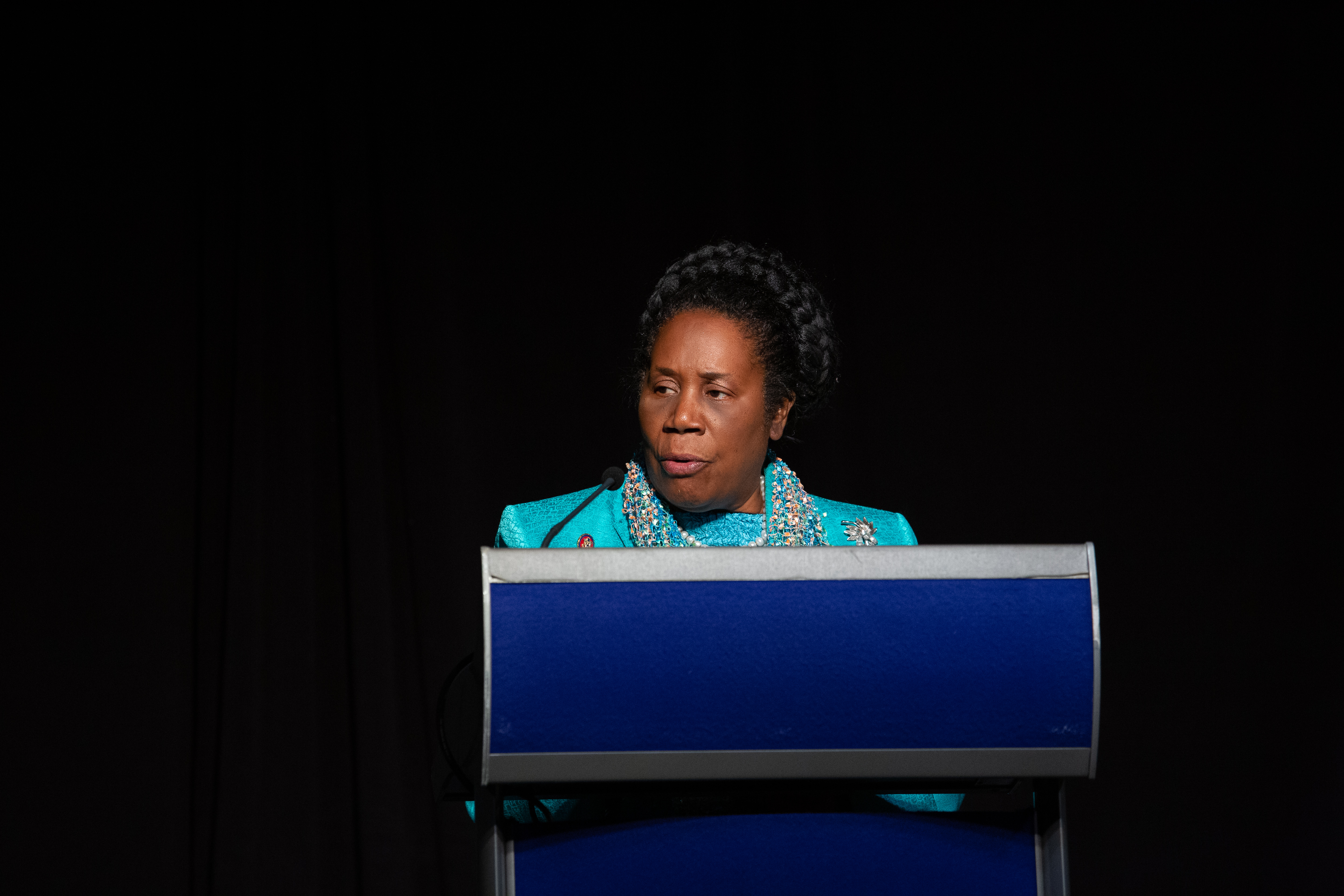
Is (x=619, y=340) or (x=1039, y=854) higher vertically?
(x=619, y=340)

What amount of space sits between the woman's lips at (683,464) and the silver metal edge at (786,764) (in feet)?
1.63

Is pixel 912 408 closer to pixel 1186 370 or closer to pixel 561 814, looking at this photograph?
pixel 1186 370

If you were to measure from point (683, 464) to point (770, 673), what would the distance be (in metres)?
0.48

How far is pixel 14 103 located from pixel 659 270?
1430 mm

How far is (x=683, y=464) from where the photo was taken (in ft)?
4.17

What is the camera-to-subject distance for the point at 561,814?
39.6 inches

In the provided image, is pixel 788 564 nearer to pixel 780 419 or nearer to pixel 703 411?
pixel 703 411

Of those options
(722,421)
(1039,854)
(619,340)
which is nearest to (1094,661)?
(1039,854)

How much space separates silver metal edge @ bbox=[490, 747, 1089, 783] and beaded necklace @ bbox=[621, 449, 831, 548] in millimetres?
486

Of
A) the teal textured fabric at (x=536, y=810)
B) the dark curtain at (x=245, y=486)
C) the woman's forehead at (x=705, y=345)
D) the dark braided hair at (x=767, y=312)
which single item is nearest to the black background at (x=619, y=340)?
the dark curtain at (x=245, y=486)

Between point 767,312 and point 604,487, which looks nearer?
point 604,487

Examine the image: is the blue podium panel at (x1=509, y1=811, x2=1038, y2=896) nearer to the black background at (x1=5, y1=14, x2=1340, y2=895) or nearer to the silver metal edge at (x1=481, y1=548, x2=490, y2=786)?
the silver metal edge at (x1=481, y1=548, x2=490, y2=786)

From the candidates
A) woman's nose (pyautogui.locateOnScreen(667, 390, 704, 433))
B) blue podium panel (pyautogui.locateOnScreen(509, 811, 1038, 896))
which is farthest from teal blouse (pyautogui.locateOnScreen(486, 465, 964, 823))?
blue podium panel (pyautogui.locateOnScreen(509, 811, 1038, 896))

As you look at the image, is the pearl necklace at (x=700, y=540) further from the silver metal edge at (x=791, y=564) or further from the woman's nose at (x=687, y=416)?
the silver metal edge at (x=791, y=564)
